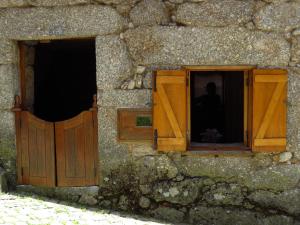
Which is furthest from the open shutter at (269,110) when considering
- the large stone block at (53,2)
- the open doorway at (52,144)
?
the large stone block at (53,2)

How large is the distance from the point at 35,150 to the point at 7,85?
0.98 meters

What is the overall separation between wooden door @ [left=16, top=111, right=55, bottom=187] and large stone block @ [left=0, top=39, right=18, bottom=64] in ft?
2.44

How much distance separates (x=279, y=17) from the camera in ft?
16.4

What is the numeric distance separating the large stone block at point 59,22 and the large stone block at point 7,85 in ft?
1.47

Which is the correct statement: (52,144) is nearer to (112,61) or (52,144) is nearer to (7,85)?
(7,85)

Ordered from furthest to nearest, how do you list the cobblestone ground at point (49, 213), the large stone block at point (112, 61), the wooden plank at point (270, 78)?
1. the large stone block at point (112, 61)
2. the wooden plank at point (270, 78)
3. the cobblestone ground at point (49, 213)

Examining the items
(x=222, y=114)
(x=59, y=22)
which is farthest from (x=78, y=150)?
(x=222, y=114)

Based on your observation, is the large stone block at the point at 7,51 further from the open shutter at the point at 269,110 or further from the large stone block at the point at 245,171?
the open shutter at the point at 269,110

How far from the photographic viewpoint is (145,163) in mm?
5297

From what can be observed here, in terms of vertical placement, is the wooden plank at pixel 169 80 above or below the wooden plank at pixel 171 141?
above

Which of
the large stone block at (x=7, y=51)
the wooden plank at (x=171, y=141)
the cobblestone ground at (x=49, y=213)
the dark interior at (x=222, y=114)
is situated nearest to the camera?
the cobblestone ground at (x=49, y=213)

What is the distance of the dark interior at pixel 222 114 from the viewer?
24.8 feet

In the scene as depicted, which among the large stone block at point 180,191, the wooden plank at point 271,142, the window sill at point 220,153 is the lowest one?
the large stone block at point 180,191

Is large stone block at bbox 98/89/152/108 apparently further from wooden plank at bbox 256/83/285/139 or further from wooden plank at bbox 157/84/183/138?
wooden plank at bbox 256/83/285/139
